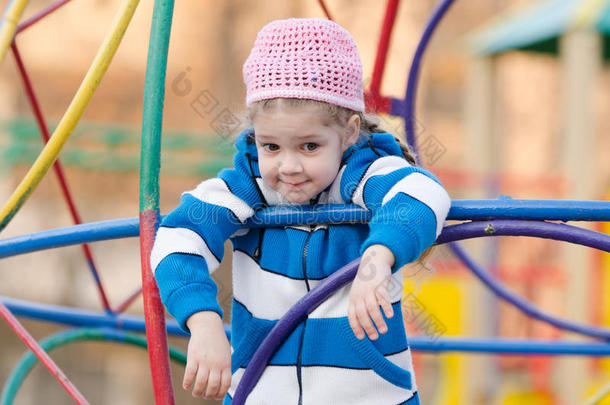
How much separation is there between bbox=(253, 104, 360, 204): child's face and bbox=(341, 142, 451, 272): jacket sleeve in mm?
35

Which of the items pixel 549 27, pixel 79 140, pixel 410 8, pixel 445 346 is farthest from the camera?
pixel 410 8

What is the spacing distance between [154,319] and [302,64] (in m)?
0.30

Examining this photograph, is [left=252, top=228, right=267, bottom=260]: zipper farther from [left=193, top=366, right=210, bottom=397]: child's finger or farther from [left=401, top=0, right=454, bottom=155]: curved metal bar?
[left=401, top=0, right=454, bottom=155]: curved metal bar

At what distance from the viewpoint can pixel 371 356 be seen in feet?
2.61

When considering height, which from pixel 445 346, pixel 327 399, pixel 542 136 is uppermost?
pixel 542 136

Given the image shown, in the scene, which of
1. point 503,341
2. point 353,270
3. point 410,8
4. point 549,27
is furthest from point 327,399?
point 410,8

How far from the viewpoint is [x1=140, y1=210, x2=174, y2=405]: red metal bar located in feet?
2.52

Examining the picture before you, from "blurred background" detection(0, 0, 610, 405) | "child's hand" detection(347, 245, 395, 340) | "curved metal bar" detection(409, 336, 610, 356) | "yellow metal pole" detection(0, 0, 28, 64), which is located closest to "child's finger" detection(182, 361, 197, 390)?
Answer: "child's hand" detection(347, 245, 395, 340)

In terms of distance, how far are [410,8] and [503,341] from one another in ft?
20.4

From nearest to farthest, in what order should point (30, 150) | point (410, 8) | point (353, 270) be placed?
point (353, 270) < point (30, 150) < point (410, 8)

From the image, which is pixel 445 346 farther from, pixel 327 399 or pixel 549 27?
pixel 549 27

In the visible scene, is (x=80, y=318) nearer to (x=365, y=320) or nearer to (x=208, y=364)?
(x=208, y=364)

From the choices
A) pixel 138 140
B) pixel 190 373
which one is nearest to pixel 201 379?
pixel 190 373

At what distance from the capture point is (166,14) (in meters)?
0.81
